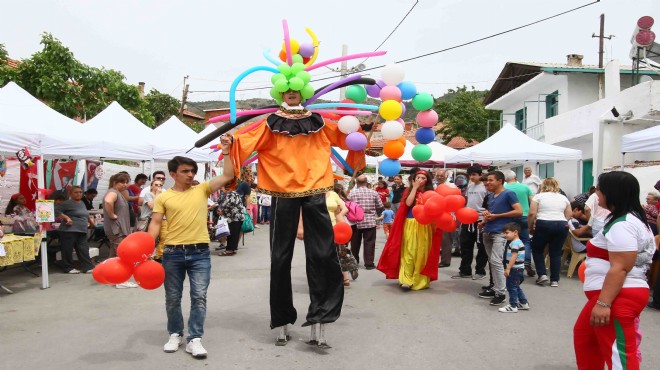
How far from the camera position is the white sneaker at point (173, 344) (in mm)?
4381

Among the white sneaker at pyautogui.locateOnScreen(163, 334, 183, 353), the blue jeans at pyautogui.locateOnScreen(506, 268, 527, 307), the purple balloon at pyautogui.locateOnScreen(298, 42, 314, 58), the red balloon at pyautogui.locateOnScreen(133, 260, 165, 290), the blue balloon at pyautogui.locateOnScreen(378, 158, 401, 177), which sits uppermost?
the purple balloon at pyautogui.locateOnScreen(298, 42, 314, 58)

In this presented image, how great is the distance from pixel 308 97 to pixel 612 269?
278cm

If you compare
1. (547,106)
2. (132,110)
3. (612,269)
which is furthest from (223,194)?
(547,106)

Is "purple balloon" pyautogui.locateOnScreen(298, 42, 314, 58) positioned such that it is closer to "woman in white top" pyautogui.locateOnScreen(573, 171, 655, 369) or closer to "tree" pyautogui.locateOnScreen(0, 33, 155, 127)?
"woman in white top" pyautogui.locateOnScreen(573, 171, 655, 369)

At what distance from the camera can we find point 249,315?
221 inches

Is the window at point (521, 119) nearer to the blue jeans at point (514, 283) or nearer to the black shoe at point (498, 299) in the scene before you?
the black shoe at point (498, 299)

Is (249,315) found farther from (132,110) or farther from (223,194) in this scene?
(132,110)

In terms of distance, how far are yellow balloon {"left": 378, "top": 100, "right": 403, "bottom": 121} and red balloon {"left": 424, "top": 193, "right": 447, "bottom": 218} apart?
162 centimetres

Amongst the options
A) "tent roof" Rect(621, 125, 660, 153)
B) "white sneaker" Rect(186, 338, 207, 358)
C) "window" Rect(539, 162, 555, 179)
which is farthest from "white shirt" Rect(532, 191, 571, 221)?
"window" Rect(539, 162, 555, 179)

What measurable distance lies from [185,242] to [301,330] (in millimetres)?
1536

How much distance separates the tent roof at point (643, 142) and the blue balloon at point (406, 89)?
506 centimetres

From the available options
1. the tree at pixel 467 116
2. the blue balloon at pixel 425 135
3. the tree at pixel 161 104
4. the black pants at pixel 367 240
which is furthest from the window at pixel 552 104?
the tree at pixel 161 104

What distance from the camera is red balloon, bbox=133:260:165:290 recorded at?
3.90 meters

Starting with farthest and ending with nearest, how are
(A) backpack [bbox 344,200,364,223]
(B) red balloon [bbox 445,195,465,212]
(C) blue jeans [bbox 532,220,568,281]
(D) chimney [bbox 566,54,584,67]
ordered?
(D) chimney [bbox 566,54,584,67]
(C) blue jeans [bbox 532,220,568,281]
(A) backpack [bbox 344,200,364,223]
(B) red balloon [bbox 445,195,465,212]
